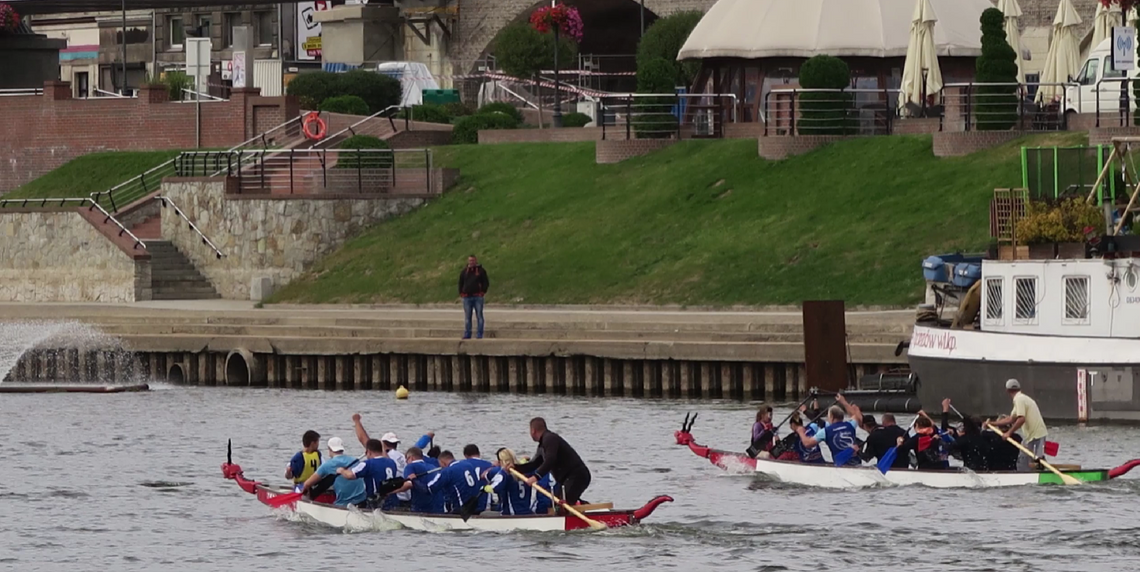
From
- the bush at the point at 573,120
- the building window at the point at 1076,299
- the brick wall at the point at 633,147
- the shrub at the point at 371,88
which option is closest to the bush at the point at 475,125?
the bush at the point at 573,120

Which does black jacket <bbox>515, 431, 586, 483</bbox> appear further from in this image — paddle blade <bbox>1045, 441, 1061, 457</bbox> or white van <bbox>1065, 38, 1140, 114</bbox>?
white van <bbox>1065, 38, 1140, 114</bbox>

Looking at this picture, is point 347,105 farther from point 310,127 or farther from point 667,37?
point 667,37

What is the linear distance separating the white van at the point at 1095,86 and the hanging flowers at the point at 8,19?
39.9 meters

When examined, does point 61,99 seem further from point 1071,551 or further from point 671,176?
point 1071,551

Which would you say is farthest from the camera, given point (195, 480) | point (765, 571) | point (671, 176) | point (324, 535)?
point (671, 176)

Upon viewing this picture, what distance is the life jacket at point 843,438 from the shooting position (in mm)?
35688

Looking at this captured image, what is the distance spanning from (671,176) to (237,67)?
3215 cm

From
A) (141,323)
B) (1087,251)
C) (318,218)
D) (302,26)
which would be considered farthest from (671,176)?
(302,26)

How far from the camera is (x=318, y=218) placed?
6456 cm

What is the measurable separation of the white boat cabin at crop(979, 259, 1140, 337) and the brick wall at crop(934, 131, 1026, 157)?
16.6 m

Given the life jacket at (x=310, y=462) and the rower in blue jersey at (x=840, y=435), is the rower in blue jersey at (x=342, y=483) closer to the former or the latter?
the life jacket at (x=310, y=462)

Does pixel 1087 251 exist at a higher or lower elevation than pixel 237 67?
lower

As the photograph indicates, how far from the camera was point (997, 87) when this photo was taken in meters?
58.5

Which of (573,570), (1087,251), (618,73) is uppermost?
(618,73)
